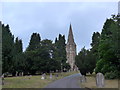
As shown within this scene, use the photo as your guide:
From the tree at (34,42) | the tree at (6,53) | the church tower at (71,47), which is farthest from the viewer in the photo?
the church tower at (71,47)

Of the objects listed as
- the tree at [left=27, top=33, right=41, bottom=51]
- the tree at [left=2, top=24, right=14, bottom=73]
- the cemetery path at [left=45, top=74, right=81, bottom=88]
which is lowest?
the cemetery path at [left=45, top=74, right=81, bottom=88]

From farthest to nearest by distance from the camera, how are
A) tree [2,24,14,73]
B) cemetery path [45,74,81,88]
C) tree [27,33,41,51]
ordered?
tree [27,33,41,51], tree [2,24,14,73], cemetery path [45,74,81,88]

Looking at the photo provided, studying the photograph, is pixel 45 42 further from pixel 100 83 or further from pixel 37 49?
pixel 100 83

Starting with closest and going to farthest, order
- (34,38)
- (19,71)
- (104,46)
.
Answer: (104,46) → (19,71) → (34,38)

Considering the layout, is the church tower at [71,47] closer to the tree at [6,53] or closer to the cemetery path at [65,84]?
A: the cemetery path at [65,84]

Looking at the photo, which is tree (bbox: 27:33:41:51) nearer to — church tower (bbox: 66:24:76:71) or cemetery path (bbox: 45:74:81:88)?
cemetery path (bbox: 45:74:81:88)

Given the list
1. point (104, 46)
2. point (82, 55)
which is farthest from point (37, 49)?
point (104, 46)

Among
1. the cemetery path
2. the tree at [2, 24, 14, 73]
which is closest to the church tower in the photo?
the cemetery path

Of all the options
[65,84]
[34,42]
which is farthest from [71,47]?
[65,84]

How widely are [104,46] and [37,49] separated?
3784 cm

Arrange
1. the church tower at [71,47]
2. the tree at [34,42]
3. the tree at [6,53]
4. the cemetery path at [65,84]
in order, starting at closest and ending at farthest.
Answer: the cemetery path at [65,84], the tree at [6,53], the tree at [34,42], the church tower at [71,47]

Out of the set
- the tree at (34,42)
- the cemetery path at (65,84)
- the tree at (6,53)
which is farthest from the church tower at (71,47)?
the tree at (6,53)

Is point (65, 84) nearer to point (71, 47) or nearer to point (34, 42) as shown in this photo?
point (34, 42)

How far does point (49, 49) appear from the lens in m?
76.7
